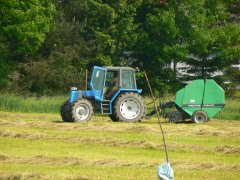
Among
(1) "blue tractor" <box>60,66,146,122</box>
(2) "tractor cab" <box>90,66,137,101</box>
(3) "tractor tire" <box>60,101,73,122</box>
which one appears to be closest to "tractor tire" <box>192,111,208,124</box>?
(1) "blue tractor" <box>60,66,146,122</box>

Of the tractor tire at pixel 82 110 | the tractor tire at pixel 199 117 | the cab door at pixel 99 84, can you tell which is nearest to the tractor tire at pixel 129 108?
the cab door at pixel 99 84

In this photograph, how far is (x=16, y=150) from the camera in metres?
19.1

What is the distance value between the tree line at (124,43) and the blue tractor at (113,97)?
58.0 ft

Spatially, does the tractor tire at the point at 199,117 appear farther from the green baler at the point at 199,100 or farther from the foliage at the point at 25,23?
the foliage at the point at 25,23

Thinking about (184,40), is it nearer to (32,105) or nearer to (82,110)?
(32,105)

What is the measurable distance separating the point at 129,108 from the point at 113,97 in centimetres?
72

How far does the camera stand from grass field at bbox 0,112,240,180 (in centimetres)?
1541

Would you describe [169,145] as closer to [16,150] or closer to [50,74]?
[16,150]

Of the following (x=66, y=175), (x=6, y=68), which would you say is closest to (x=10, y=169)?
(x=66, y=175)

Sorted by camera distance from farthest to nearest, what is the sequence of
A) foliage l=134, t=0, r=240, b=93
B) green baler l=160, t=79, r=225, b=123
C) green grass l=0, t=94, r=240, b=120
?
foliage l=134, t=0, r=240, b=93 → green grass l=0, t=94, r=240, b=120 → green baler l=160, t=79, r=225, b=123

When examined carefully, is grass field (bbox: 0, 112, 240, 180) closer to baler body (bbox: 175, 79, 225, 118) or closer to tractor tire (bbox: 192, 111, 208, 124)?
tractor tire (bbox: 192, 111, 208, 124)

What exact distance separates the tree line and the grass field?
22.4m

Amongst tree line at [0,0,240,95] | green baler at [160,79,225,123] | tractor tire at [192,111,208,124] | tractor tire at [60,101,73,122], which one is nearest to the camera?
tractor tire at [60,101,73,122]

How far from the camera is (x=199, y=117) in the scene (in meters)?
31.5
